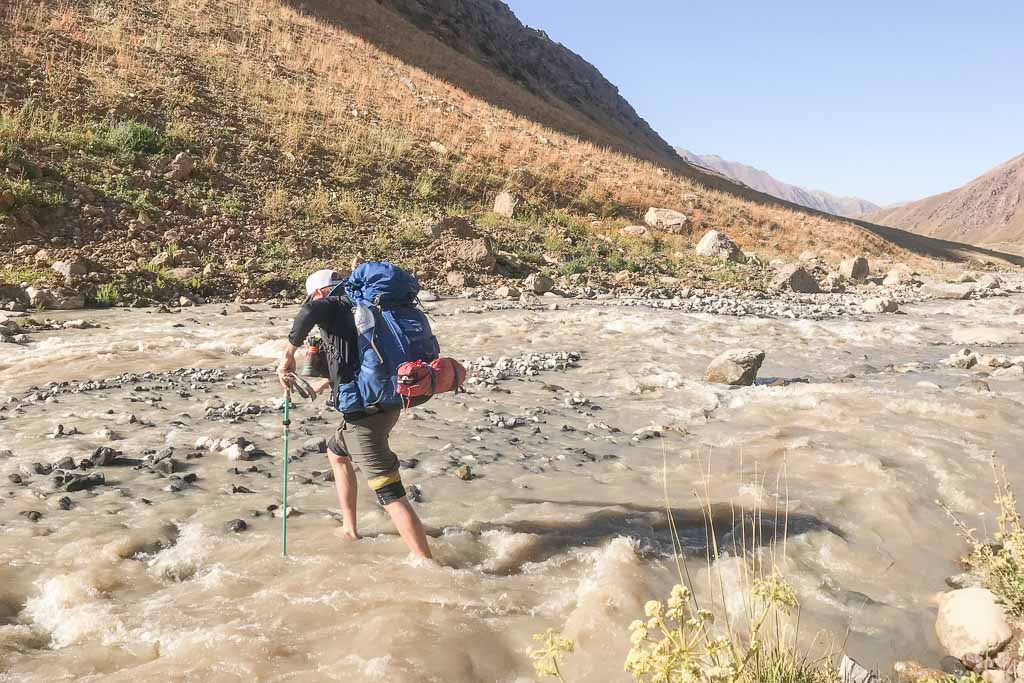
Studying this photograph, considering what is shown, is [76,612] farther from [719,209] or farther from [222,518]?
[719,209]

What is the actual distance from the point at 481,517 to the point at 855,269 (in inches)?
876

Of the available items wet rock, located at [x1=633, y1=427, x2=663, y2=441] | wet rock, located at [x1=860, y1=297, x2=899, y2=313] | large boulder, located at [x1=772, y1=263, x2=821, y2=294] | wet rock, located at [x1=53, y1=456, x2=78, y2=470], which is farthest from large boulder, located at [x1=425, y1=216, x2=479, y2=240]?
wet rock, located at [x1=53, y1=456, x2=78, y2=470]

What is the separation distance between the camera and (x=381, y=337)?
158 inches

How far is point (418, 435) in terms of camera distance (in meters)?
7.16

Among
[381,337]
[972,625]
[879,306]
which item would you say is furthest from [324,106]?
[972,625]

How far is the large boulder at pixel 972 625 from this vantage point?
3.52 m

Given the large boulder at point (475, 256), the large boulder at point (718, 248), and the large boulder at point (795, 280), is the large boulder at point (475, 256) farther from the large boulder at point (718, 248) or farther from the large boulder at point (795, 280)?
the large boulder at point (795, 280)

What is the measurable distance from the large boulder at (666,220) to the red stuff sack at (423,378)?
71.8 ft

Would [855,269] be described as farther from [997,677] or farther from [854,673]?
[854,673]

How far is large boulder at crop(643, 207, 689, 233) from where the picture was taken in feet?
81.9

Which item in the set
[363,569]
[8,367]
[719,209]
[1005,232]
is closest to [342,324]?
[363,569]

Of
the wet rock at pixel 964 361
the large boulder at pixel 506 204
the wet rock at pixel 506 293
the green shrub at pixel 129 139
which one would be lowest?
the wet rock at pixel 506 293

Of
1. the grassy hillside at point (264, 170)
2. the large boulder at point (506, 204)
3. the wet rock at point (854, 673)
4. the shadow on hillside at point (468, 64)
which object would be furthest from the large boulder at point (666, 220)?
the wet rock at point (854, 673)

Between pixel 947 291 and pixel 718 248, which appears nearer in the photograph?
pixel 947 291
